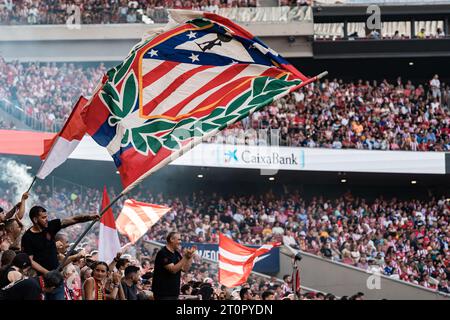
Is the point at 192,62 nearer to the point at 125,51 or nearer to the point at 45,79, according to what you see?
the point at 45,79

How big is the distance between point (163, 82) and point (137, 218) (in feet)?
19.0

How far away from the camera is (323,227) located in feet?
98.1

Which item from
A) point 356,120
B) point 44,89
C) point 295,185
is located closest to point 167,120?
point 44,89

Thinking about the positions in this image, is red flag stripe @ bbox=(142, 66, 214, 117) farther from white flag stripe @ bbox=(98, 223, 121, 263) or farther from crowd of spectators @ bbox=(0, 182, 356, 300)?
white flag stripe @ bbox=(98, 223, 121, 263)

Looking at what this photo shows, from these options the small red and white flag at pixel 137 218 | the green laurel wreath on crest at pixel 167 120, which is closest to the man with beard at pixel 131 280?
the green laurel wreath on crest at pixel 167 120

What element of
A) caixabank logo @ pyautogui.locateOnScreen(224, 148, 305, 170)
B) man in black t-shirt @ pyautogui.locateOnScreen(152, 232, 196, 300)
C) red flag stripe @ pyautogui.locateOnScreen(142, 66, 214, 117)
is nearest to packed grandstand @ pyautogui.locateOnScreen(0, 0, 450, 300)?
→ caixabank logo @ pyautogui.locateOnScreen(224, 148, 305, 170)

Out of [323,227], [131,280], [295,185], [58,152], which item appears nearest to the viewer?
[131,280]

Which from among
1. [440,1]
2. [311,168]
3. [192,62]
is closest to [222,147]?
[311,168]

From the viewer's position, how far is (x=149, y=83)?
12.6m

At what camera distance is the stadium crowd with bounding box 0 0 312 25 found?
118ft

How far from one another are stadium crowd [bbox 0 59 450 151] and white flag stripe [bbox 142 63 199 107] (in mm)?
17386

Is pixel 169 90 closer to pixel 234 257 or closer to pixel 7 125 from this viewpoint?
pixel 234 257

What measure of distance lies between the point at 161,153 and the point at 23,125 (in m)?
16.0

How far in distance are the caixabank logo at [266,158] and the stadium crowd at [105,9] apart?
6296 mm
